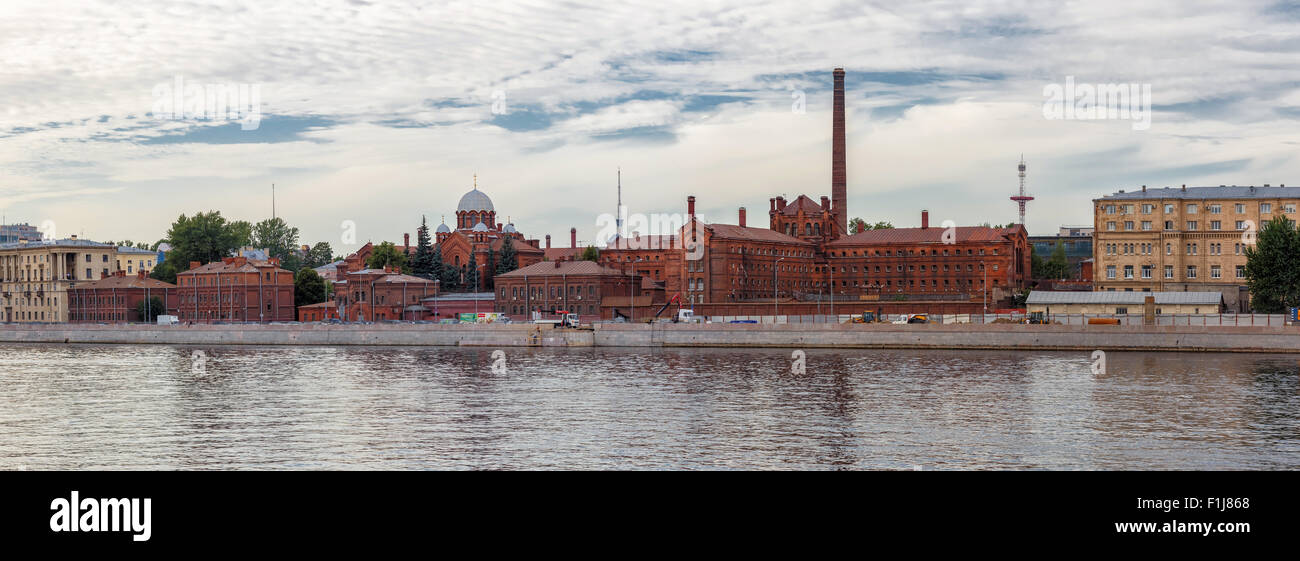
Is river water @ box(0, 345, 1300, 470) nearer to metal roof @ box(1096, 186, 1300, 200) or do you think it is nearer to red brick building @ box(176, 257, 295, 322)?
metal roof @ box(1096, 186, 1300, 200)

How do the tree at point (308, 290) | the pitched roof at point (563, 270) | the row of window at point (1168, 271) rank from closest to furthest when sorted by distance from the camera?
1. the row of window at point (1168, 271)
2. the pitched roof at point (563, 270)
3. the tree at point (308, 290)

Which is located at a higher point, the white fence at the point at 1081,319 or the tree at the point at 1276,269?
the tree at the point at 1276,269

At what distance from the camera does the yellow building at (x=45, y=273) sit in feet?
414

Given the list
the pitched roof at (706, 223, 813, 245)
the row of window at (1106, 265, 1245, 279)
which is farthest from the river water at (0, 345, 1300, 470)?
the pitched roof at (706, 223, 813, 245)

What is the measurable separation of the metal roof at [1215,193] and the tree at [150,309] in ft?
292

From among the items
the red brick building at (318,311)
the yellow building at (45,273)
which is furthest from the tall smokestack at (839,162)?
the yellow building at (45,273)

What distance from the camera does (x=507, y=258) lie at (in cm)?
11956

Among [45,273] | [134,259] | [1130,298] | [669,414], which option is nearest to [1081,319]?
[1130,298]

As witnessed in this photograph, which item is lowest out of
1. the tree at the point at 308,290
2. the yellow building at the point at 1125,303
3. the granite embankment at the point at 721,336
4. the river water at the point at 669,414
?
the river water at the point at 669,414

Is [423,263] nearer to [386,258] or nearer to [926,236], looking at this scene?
[386,258]

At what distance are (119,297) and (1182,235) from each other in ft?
320

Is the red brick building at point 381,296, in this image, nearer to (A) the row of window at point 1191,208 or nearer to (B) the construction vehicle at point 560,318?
(B) the construction vehicle at point 560,318

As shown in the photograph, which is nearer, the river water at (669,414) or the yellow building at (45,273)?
the river water at (669,414)
